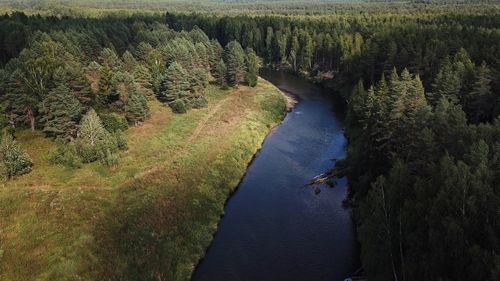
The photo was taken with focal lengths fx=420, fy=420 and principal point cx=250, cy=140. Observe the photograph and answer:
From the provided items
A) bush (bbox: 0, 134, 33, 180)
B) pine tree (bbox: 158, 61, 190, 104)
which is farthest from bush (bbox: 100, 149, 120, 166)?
pine tree (bbox: 158, 61, 190, 104)

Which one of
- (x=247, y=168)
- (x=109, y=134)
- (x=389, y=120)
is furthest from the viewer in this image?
(x=247, y=168)

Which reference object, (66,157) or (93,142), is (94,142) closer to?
(93,142)

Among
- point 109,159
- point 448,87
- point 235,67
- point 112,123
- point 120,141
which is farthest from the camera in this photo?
point 235,67

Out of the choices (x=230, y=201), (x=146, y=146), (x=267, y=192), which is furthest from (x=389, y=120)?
(x=146, y=146)

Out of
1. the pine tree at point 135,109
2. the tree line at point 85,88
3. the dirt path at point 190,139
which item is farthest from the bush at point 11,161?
the pine tree at point 135,109

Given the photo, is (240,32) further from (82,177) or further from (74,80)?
(82,177)

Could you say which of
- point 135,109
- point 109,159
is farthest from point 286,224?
point 135,109

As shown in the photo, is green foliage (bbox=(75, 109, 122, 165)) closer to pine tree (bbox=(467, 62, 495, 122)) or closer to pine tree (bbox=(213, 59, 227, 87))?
pine tree (bbox=(213, 59, 227, 87))
